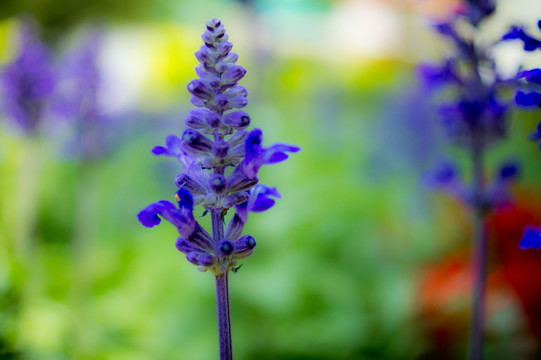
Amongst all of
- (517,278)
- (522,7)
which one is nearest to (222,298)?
(517,278)

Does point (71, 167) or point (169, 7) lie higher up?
point (169, 7)

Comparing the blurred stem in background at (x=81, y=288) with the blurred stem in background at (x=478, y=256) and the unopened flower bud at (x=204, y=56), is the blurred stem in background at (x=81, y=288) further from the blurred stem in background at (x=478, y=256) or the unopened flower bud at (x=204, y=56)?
the unopened flower bud at (x=204, y=56)

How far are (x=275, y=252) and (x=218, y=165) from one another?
6.52ft

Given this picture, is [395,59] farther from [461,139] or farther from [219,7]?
[461,139]

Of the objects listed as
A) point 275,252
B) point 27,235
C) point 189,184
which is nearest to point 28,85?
point 27,235

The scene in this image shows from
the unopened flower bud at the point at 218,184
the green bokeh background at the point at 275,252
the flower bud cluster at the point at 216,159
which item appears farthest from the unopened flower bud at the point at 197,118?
the green bokeh background at the point at 275,252

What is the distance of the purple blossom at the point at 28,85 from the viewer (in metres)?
2.52

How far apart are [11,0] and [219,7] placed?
144 inches

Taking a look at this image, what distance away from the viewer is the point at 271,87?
18.0 feet

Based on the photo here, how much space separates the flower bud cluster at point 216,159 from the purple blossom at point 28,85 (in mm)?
1830

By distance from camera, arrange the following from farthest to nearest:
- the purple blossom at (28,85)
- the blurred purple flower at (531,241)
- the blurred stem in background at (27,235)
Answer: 1. the purple blossom at (28,85)
2. the blurred stem in background at (27,235)
3. the blurred purple flower at (531,241)

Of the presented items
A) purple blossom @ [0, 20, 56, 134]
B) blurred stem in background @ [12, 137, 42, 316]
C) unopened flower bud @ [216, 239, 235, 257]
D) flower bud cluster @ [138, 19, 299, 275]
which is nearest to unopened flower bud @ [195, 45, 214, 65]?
flower bud cluster @ [138, 19, 299, 275]

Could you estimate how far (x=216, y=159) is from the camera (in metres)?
0.98

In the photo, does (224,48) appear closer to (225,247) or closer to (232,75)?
(232,75)
